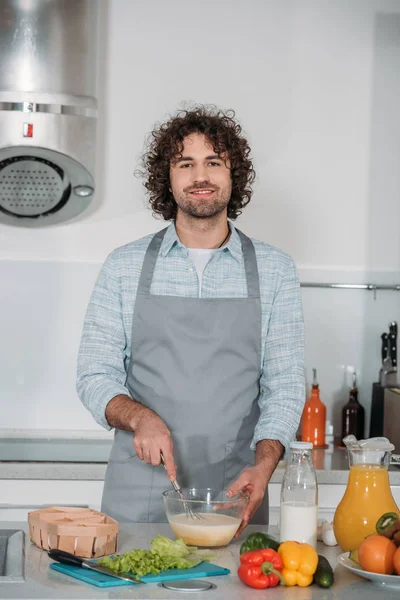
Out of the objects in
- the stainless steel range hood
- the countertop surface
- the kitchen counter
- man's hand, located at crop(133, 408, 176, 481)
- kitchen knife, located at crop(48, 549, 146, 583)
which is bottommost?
the countertop surface

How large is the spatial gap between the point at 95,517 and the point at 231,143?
3.28 feet

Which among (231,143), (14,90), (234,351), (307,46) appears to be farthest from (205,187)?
(307,46)

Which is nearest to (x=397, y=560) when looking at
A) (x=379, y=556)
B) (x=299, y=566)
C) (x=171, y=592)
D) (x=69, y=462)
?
(x=379, y=556)

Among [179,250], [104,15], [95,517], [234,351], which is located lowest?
[95,517]

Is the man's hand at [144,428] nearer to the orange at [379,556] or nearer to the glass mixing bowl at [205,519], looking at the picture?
the glass mixing bowl at [205,519]

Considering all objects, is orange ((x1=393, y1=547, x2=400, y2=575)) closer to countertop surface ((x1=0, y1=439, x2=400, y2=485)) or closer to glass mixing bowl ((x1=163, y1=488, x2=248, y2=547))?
glass mixing bowl ((x1=163, y1=488, x2=248, y2=547))

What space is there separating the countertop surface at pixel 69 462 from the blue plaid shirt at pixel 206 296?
1.93 ft

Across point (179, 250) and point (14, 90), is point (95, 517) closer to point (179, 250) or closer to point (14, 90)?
point (179, 250)

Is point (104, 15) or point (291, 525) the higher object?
point (104, 15)

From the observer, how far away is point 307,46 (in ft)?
10.6

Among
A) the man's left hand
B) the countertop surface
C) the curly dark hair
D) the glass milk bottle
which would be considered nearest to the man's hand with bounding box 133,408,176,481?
the man's left hand

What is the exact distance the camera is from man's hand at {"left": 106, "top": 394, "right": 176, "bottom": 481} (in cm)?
175

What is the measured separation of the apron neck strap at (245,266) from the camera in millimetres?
2172

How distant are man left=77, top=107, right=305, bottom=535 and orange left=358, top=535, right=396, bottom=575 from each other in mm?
559
